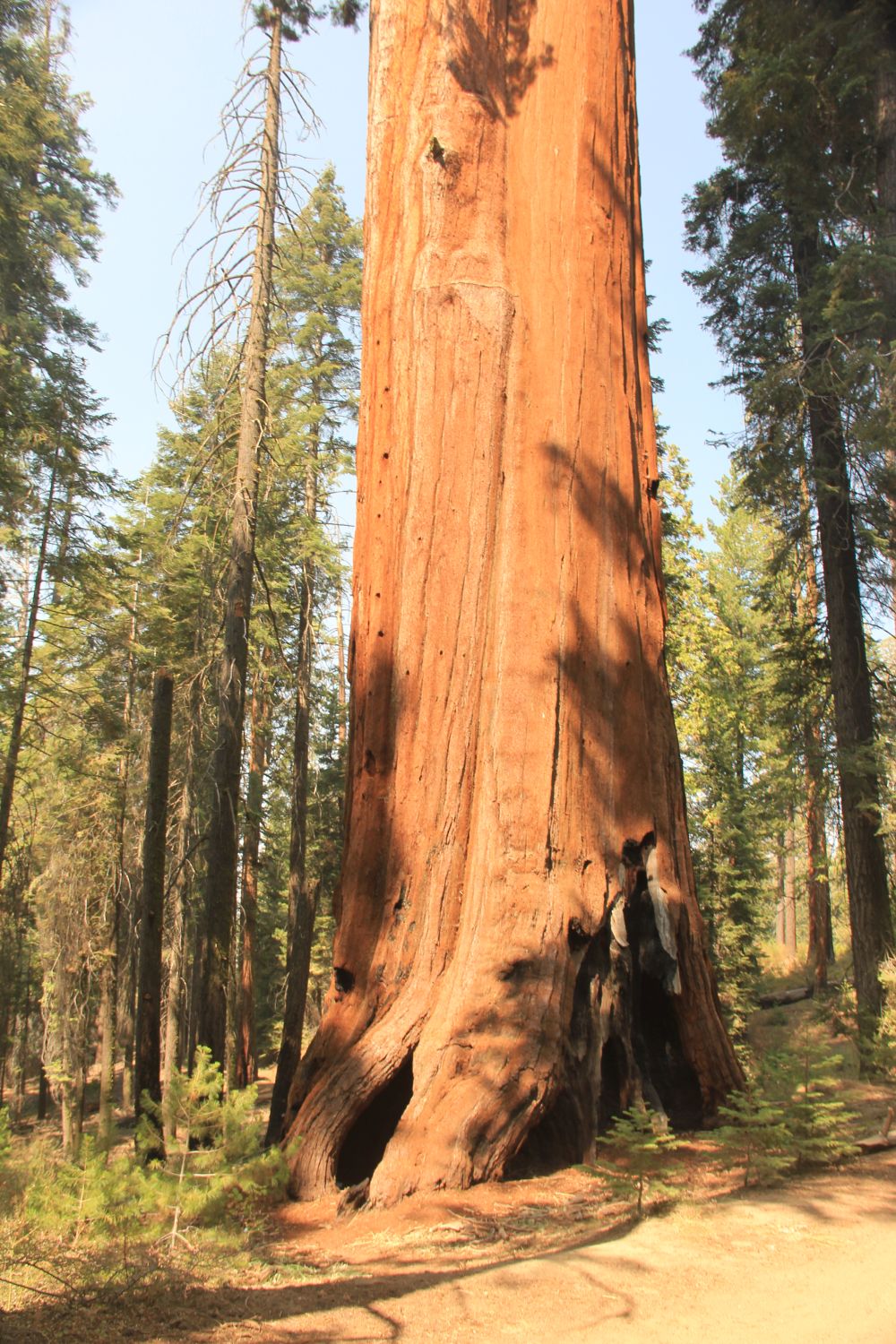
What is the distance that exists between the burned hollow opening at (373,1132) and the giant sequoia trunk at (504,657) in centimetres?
2

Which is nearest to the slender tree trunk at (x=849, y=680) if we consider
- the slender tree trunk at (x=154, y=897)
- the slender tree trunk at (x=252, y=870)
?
the slender tree trunk at (x=154, y=897)

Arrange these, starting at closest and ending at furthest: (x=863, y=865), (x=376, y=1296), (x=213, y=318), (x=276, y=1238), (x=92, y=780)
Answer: (x=376, y=1296)
(x=276, y=1238)
(x=213, y=318)
(x=863, y=865)
(x=92, y=780)

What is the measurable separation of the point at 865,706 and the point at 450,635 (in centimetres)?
903

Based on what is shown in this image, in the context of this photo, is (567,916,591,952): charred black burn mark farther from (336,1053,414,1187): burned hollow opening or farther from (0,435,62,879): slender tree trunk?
(0,435,62,879): slender tree trunk

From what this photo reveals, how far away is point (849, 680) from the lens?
1280 cm

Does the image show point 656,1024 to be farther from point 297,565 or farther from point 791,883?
point 791,883

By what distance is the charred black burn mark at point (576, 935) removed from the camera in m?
5.14

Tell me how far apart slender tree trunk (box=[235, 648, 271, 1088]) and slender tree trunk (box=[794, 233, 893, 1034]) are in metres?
11.2

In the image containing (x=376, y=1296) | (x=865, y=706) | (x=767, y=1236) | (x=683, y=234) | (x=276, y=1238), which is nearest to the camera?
(x=376, y=1296)

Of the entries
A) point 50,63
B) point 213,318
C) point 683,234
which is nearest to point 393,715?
point 213,318

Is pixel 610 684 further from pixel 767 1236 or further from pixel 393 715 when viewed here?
pixel 767 1236

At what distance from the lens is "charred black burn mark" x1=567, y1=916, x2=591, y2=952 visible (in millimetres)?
5137

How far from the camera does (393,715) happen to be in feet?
18.6

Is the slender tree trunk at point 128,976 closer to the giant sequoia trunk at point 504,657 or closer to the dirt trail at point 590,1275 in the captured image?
the giant sequoia trunk at point 504,657
